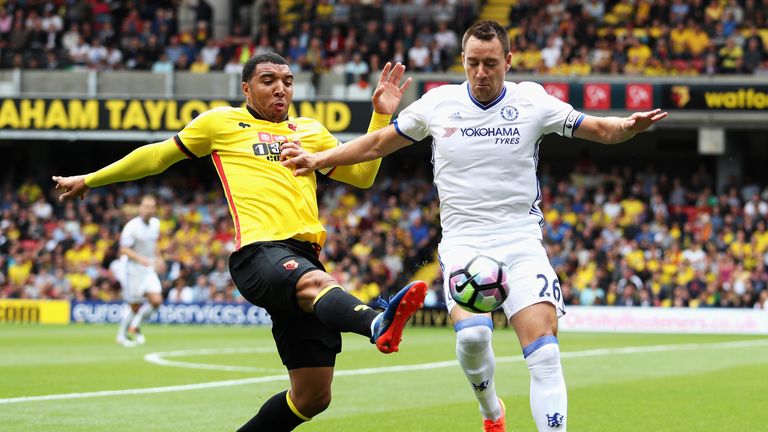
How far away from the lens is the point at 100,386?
41.7ft

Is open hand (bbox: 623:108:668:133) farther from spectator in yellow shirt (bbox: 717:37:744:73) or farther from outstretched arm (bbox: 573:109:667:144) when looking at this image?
spectator in yellow shirt (bbox: 717:37:744:73)

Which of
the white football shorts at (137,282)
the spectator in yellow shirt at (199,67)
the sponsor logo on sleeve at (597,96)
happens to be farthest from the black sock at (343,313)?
the spectator in yellow shirt at (199,67)

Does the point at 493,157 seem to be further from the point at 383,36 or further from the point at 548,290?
the point at 383,36

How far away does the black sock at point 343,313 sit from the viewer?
20.2 ft

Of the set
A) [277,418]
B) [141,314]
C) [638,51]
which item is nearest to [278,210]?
[277,418]

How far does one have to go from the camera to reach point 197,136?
24.1 ft

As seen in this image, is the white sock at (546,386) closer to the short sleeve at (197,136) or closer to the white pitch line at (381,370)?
the short sleeve at (197,136)

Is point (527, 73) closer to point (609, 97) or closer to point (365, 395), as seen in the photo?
point (609, 97)

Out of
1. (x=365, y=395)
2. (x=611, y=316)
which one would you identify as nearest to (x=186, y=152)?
(x=365, y=395)

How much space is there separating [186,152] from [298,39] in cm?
2648

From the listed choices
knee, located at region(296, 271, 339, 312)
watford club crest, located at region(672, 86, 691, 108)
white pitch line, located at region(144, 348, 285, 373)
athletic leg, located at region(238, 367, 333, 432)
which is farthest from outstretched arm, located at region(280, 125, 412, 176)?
watford club crest, located at region(672, 86, 691, 108)

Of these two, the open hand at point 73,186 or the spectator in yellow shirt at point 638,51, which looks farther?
the spectator in yellow shirt at point 638,51

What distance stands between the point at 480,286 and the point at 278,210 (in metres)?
1.26

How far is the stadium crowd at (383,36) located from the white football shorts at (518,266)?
23320mm
